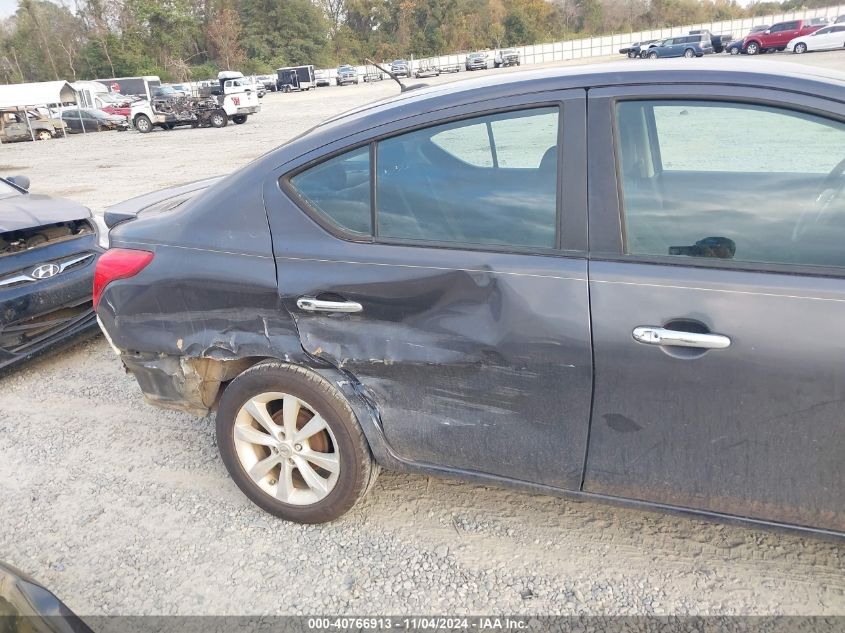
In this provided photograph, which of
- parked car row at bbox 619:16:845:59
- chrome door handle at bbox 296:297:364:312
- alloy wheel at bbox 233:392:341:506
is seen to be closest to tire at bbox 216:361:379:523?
alloy wheel at bbox 233:392:341:506

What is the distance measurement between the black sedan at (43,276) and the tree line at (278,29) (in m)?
71.6

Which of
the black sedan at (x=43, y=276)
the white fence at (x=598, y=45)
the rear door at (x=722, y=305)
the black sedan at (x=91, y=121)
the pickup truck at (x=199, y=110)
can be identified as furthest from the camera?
the white fence at (x=598, y=45)

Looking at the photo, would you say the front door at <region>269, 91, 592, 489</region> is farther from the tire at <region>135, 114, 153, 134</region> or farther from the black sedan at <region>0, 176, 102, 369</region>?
the tire at <region>135, 114, 153, 134</region>

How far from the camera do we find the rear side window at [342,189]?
252 centimetres

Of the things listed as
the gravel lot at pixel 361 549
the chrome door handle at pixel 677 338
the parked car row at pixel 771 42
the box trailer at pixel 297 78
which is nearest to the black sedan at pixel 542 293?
the chrome door handle at pixel 677 338

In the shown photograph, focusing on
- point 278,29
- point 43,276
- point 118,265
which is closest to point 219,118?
point 43,276

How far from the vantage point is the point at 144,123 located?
91.8ft

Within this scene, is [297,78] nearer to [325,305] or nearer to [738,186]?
[325,305]

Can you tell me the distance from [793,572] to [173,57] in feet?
269

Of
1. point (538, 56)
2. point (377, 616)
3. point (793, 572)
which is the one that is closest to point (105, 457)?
point (377, 616)

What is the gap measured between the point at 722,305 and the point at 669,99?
69 cm

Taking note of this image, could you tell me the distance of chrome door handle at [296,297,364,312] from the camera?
248 cm

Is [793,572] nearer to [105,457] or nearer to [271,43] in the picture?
[105,457]

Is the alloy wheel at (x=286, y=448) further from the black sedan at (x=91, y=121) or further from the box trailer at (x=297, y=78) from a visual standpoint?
the box trailer at (x=297, y=78)
